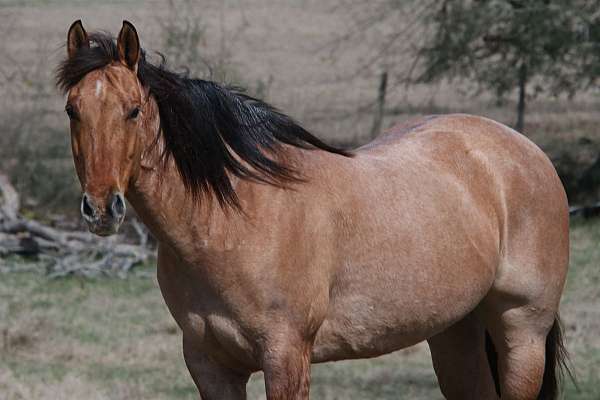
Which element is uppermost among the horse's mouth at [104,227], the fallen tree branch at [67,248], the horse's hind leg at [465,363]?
the horse's mouth at [104,227]

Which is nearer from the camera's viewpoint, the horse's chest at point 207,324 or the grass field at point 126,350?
the horse's chest at point 207,324

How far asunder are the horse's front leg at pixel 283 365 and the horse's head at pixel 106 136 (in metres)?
0.65

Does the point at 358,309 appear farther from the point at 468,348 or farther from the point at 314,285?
the point at 468,348

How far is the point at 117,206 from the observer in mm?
3125

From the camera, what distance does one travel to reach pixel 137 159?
129 inches

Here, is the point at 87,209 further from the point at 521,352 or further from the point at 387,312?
the point at 521,352

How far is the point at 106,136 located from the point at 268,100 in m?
9.12

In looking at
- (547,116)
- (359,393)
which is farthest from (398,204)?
(547,116)

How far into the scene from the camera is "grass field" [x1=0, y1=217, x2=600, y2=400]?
242 inches

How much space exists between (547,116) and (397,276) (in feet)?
31.5

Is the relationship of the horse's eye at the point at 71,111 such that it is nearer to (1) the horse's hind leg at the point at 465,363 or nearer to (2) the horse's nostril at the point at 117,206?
(2) the horse's nostril at the point at 117,206

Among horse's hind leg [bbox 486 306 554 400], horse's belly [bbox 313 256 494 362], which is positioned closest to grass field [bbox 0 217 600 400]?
horse's hind leg [bbox 486 306 554 400]

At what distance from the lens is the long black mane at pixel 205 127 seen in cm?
336

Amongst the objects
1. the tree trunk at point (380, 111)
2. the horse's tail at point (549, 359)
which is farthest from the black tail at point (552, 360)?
the tree trunk at point (380, 111)
